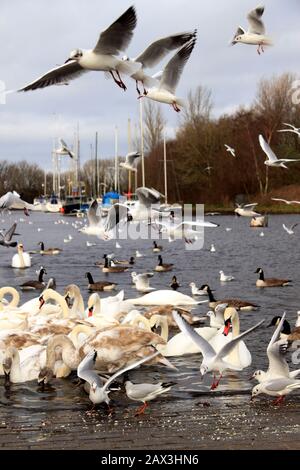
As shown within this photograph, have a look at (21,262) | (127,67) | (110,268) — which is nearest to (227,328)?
(127,67)

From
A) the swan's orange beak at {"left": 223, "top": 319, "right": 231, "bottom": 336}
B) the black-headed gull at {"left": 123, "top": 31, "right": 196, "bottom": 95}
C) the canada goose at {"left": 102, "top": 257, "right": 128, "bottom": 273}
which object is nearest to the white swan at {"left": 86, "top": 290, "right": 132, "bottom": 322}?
the swan's orange beak at {"left": 223, "top": 319, "right": 231, "bottom": 336}

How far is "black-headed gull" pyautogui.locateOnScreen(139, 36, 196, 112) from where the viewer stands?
12352 millimetres

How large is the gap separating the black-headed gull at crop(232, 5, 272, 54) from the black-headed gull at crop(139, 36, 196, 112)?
30.2 inches

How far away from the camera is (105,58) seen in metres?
9.97

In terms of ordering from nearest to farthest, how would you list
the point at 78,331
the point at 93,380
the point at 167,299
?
the point at 93,380 < the point at 78,331 < the point at 167,299

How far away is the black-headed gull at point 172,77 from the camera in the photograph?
12.4 meters

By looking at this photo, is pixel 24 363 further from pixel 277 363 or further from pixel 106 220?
pixel 106 220

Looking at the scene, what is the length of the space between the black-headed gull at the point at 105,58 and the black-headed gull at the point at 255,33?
7.20ft

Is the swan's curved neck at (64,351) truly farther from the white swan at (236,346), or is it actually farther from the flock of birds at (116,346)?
the white swan at (236,346)

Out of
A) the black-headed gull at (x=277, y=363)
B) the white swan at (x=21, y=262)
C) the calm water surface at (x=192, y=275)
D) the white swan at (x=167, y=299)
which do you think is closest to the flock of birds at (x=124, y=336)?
the black-headed gull at (x=277, y=363)

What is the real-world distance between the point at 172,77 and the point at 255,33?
1457 millimetres

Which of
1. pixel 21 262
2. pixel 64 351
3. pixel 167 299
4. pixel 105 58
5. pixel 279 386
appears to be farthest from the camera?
pixel 21 262

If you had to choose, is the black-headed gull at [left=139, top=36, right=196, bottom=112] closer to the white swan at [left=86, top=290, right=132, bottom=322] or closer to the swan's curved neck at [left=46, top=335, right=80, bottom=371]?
the white swan at [left=86, top=290, right=132, bottom=322]

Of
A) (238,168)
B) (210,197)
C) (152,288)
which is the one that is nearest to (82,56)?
(152,288)
